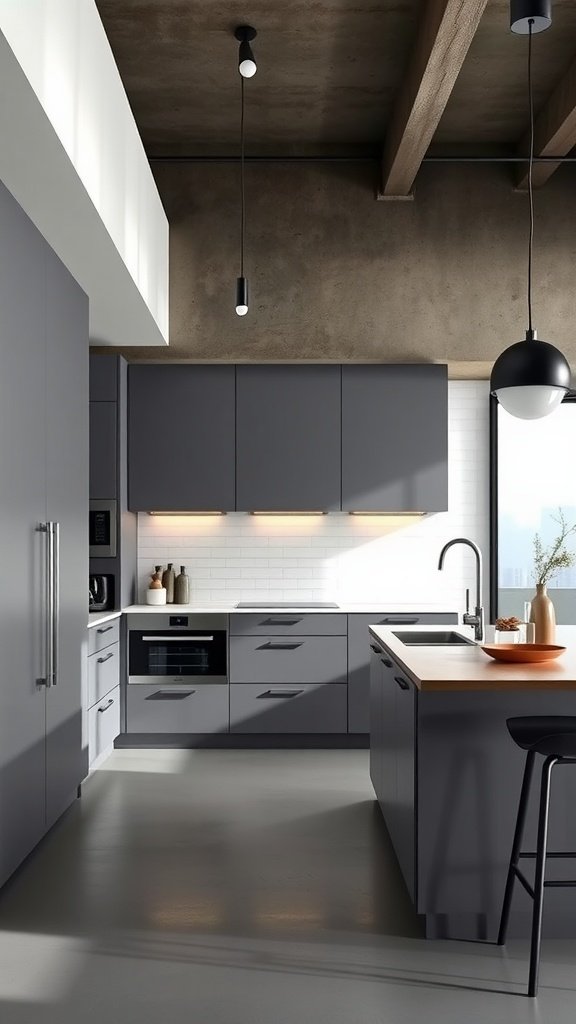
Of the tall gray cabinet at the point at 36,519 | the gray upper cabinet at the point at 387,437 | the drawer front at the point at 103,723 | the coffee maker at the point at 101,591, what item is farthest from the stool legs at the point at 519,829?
the coffee maker at the point at 101,591


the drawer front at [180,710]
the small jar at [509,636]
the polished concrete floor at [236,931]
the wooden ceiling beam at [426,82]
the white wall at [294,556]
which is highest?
the wooden ceiling beam at [426,82]

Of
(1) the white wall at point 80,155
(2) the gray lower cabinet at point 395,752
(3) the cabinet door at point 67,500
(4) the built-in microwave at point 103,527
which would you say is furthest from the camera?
(4) the built-in microwave at point 103,527

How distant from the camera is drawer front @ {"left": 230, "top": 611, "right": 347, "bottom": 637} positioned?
595 cm

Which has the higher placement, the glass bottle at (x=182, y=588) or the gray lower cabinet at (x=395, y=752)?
the glass bottle at (x=182, y=588)

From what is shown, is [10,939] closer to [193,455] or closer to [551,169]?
[193,455]

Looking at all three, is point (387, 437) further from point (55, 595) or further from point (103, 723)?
point (55, 595)

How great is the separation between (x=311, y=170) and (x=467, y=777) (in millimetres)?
4325

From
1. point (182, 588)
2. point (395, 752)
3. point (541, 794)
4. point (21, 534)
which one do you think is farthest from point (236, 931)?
point (182, 588)

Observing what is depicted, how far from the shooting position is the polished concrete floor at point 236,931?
2.67 metres

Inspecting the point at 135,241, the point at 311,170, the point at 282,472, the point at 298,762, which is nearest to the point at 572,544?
the point at 282,472

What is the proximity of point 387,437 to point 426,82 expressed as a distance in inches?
93.2

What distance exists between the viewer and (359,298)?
6078 millimetres

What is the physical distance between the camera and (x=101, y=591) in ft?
19.7

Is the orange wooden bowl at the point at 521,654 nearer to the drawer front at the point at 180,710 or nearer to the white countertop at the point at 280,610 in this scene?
the white countertop at the point at 280,610
